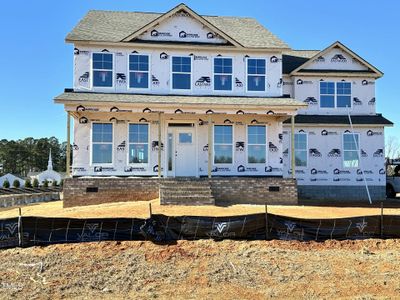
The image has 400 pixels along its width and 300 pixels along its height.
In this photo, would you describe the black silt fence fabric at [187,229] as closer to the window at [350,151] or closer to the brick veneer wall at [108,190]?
the brick veneer wall at [108,190]

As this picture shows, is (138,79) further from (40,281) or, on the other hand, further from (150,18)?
(40,281)

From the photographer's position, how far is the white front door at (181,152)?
20.2 metres

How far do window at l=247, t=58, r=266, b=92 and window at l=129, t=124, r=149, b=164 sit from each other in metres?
5.81

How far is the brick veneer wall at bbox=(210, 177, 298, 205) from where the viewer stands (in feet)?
59.8

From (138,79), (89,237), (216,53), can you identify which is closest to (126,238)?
(89,237)

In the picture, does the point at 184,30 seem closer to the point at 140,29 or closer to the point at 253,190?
the point at 140,29

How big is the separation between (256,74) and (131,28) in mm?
6797

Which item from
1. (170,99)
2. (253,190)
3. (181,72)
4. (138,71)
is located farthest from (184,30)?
(253,190)

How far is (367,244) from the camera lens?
1203 centimetres

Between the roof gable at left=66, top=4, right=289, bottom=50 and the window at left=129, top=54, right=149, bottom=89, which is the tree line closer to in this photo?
the roof gable at left=66, top=4, right=289, bottom=50

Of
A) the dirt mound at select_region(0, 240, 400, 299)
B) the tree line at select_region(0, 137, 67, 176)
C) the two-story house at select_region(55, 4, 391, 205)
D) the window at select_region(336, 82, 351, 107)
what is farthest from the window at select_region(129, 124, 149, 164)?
the tree line at select_region(0, 137, 67, 176)

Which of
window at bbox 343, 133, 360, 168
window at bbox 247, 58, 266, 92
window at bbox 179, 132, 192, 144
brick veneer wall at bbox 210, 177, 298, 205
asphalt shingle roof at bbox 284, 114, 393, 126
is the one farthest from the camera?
window at bbox 343, 133, 360, 168

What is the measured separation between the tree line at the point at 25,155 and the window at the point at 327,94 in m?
78.2

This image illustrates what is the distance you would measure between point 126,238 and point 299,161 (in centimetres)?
1399
